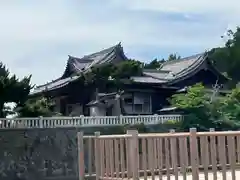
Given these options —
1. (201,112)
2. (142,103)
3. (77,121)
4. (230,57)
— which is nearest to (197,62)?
(142,103)

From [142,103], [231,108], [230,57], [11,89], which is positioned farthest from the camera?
[230,57]

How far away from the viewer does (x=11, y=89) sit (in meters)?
15.2

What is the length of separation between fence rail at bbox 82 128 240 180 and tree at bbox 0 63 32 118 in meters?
7.95

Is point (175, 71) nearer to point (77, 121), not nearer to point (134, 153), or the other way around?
point (77, 121)

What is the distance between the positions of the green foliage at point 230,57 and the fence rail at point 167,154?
25.7 meters

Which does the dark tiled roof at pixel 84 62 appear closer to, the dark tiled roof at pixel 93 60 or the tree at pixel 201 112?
the dark tiled roof at pixel 93 60

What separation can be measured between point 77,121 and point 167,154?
9.34 metres

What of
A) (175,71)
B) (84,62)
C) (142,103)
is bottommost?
(142,103)

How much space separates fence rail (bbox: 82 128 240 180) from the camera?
584 cm

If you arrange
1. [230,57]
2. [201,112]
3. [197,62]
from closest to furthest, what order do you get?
[201,112] → [197,62] → [230,57]

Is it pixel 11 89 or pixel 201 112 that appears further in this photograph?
pixel 201 112

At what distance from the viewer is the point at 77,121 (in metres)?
15.4

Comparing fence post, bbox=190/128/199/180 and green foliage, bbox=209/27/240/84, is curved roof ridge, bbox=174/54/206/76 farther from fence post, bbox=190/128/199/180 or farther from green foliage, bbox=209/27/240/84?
fence post, bbox=190/128/199/180

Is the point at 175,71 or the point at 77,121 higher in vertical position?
the point at 175,71
